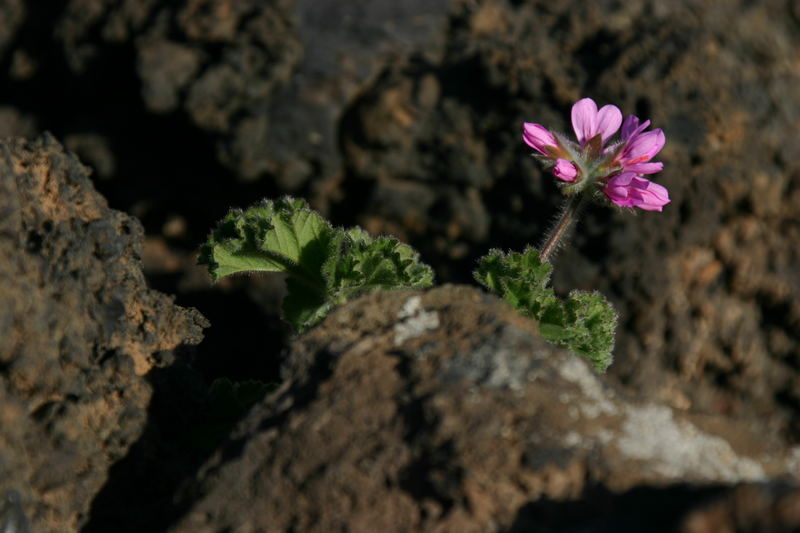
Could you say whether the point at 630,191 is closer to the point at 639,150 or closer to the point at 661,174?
the point at 639,150

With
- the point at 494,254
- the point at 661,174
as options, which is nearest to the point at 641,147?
the point at 494,254

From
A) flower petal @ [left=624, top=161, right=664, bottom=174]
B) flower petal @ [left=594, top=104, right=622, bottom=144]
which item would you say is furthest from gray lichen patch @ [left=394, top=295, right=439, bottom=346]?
flower petal @ [left=594, top=104, right=622, bottom=144]

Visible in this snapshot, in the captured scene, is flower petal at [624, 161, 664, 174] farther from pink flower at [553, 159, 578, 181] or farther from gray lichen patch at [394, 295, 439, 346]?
gray lichen patch at [394, 295, 439, 346]

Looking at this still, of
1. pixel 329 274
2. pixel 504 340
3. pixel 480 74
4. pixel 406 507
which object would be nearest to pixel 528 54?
pixel 480 74

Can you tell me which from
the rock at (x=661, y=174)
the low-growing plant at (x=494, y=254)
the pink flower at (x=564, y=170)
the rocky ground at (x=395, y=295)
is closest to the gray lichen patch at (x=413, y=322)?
the rocky ground at (x=395, y=295)

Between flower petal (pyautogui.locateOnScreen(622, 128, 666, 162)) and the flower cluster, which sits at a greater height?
flower petal (pyautogui.locateOnScreen(622, 128, 666, 162))

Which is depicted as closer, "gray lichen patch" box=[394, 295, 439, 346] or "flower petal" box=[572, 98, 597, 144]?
"gray lichen patch" box=[394, 295, 439, 346]

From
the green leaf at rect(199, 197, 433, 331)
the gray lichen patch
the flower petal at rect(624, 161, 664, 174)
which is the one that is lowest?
the gray lichen patch
